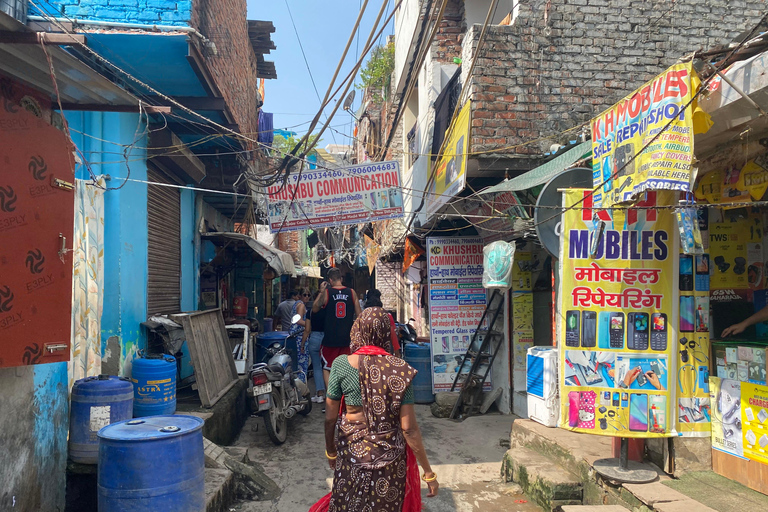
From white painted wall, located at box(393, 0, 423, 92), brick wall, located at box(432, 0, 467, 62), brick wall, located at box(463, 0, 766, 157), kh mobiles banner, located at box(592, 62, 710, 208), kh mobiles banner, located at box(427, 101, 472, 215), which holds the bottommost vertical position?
kh mobiles banner, located at box(592, 62, 710, 208)

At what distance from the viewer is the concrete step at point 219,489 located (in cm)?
386

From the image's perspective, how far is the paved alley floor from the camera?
4629 mm

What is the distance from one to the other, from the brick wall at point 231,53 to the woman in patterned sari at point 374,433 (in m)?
4.52

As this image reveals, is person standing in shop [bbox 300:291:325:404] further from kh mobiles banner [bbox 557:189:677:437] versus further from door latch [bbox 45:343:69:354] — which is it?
door latch [bbox 45:343:69:354]

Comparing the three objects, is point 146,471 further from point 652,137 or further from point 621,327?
point 652,137

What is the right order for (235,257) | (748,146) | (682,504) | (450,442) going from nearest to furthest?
(682,504) < (748,146) < (450,442) < (235,257)

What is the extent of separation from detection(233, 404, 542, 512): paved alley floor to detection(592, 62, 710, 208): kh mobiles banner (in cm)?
282

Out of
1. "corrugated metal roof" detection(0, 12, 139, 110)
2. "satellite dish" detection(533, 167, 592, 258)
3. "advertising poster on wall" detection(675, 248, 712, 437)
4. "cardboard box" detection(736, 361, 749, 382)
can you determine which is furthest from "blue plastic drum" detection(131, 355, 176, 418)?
"cardboard box" detection(736, 361, 749, 382)

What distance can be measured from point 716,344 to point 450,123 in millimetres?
4740

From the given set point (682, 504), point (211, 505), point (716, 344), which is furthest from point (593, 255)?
point (211, 505)

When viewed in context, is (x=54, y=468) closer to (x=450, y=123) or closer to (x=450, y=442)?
(x=450, y=442)

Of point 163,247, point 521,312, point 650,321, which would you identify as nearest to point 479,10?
point 521,312

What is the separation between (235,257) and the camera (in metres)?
11.0

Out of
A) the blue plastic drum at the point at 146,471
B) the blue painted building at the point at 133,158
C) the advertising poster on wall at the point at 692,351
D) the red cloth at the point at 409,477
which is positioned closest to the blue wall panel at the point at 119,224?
the blue painted building at the point at 133,158
